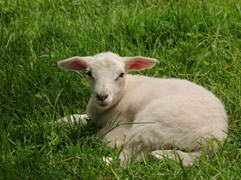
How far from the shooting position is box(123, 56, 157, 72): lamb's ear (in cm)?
490

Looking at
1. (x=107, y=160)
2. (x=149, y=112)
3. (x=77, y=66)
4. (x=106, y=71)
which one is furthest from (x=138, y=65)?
(x=107, y=160)

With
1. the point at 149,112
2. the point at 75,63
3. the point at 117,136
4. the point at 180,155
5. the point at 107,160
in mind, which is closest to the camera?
the point at 180,155

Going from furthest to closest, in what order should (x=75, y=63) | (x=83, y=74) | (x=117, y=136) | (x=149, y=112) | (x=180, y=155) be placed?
(x=83, y=74), (x=75, y=63), (x=117, y=136), (x=149, y=112), (x=180, y=155)

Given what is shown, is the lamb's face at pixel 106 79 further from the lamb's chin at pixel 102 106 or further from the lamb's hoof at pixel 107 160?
the lamb's hoof at pixel 107 160

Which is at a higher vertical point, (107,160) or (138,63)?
(138,63)

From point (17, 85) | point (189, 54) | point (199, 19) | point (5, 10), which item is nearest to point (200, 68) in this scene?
point (189, 54)

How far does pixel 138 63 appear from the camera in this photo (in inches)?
196

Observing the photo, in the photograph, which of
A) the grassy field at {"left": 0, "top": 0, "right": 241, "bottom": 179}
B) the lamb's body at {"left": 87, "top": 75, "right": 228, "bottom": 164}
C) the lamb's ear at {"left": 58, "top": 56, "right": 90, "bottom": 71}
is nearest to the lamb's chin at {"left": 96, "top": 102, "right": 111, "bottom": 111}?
the lamb's body at {"left": 87, "top": 75, "right": 228, "bottom": 164}

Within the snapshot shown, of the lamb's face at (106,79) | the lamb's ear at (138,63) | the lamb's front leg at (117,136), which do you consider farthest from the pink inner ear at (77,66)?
the lamb's front leg at (117,136)

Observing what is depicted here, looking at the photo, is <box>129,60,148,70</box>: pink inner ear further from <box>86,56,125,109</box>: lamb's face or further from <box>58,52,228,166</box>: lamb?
<box>86,56,125,109</box>: lamb's face

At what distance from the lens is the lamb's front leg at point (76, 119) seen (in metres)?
4.63

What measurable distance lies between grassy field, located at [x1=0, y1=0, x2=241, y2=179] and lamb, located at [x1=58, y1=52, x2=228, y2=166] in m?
0.15

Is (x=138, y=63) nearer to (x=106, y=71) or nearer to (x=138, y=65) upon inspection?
(x=138, y=65)

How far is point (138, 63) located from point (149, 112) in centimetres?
75
